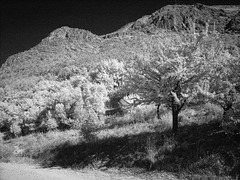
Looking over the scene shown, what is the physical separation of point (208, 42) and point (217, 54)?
96cm

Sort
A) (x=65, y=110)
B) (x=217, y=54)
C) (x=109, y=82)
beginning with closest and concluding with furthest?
(x=217, y=54) → (x=65, y=110) → (x=109, y=82)

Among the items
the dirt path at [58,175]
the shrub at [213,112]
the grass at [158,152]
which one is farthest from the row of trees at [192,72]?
the dirt path at [58,175]

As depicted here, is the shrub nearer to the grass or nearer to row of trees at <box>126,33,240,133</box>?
the grass

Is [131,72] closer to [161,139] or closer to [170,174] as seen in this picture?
[161,139]

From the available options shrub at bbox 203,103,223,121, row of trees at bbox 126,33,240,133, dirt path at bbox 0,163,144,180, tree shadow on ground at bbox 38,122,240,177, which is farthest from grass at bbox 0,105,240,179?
row of trees at bbox 126,33,240,133

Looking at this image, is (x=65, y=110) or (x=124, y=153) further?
(x=65, y=110)

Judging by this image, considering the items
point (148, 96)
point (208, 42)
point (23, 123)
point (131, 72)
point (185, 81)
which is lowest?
point (23, 123)

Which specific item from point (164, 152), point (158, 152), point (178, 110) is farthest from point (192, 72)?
point (158, 152)

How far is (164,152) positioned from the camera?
790 centimetres

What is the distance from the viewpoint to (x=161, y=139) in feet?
29.5

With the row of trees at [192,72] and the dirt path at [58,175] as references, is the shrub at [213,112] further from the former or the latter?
the dirt path at [58,175]

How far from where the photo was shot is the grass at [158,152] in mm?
6430

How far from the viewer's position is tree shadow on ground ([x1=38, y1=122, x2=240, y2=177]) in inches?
258

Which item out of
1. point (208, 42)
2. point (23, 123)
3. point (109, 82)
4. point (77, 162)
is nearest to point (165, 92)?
point (208, 42)
